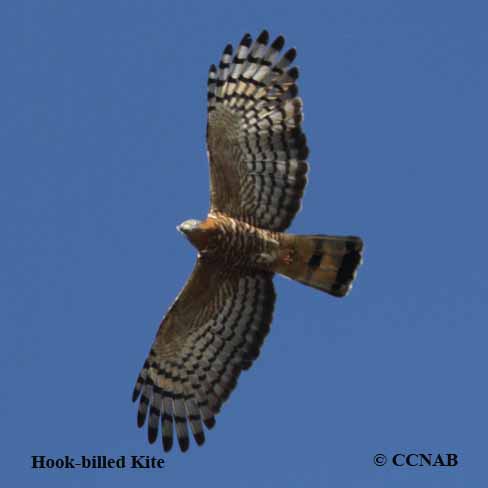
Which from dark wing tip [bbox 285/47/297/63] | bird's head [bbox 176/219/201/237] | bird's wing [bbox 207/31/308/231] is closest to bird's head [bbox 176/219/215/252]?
bird's head [bbox 176/219/201/237]

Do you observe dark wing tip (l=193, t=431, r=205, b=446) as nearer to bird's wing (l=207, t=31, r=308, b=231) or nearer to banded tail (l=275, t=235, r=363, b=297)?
banded tail (l=275, t=235, r=363, b=297)

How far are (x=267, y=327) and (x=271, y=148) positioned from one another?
1769mm

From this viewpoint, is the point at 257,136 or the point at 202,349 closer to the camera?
the point at 257,136

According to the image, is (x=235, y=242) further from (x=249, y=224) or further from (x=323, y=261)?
(x=323, y=261)

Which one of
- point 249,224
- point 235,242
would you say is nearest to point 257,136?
point 249,224

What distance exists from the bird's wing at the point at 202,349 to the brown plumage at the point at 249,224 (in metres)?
0.01

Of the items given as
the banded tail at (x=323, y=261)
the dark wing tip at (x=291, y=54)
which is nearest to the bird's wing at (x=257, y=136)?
the dark wing tip at (x=291, y=54)

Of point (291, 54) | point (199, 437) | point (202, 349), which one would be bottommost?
point (199, 437)

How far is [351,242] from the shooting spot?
40.2ft

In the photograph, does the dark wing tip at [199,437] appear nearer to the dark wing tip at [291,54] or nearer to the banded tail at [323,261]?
the banded tail at [323,261]

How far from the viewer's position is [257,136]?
12109 millimetres

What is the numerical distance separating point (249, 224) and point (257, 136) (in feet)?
2.74

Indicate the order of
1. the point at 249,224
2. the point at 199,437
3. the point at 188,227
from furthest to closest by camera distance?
the point at 199,437 < the point at 249,224 < the point at 188,227

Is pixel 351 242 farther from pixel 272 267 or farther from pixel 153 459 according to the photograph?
pixel 153 459
